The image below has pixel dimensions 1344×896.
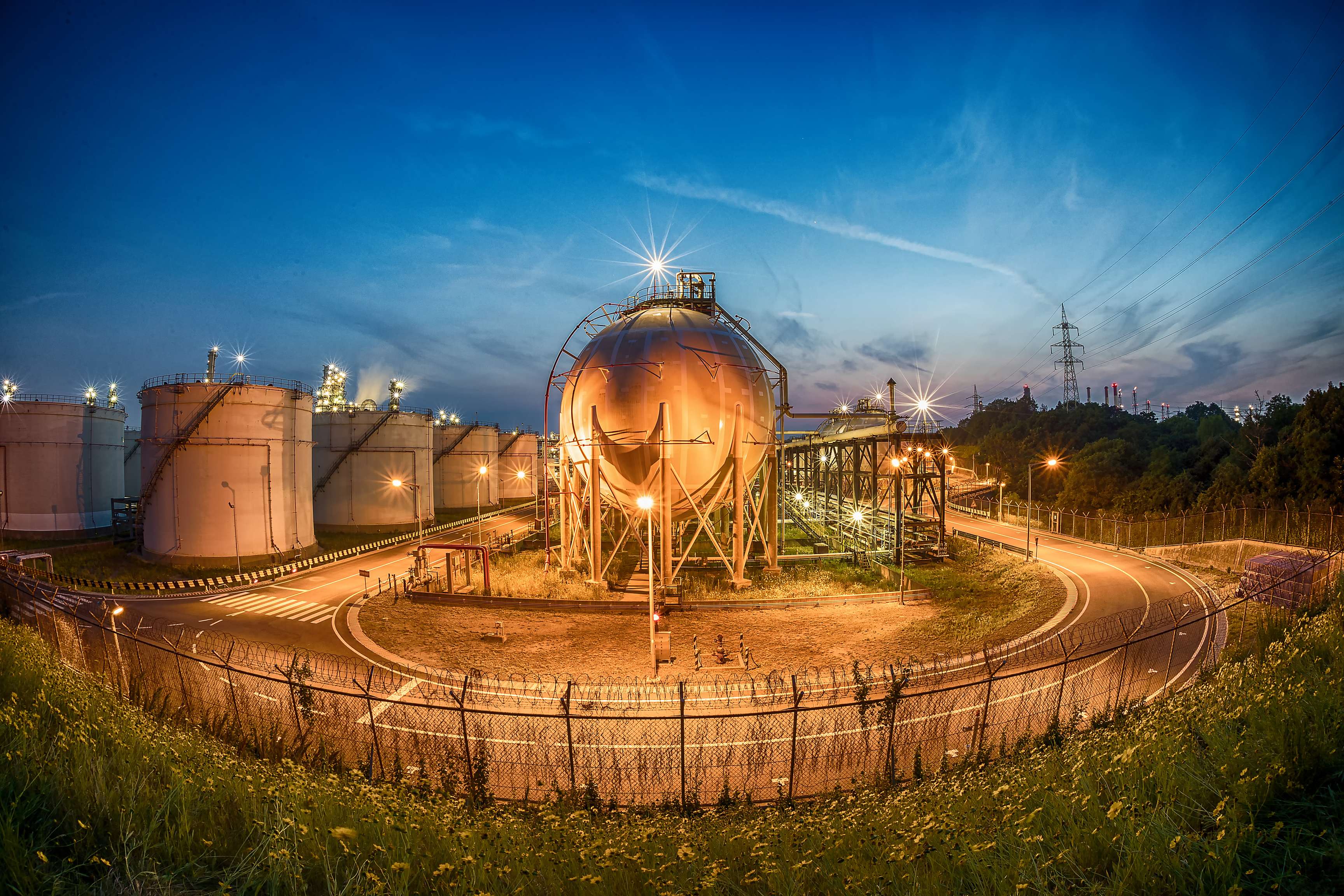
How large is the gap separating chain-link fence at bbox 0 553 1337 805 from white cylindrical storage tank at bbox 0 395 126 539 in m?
36.7

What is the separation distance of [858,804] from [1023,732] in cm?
558

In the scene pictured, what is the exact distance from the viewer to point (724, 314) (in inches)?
1182

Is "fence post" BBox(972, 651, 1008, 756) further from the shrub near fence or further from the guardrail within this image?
the guardrail

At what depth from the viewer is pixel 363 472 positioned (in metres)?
48.2

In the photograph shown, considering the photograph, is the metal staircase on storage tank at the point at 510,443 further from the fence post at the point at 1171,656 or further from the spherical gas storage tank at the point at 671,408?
the fence post at the point at 1171,656

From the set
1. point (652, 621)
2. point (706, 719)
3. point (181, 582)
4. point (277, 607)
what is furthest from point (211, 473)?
point (706, 719)

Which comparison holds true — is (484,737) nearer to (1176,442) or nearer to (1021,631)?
(1021,631)

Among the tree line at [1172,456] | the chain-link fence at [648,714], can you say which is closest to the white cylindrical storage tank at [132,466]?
the chain-link fence at [648,714]

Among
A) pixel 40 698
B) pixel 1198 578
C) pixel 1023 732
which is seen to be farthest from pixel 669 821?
pixel 1198 578

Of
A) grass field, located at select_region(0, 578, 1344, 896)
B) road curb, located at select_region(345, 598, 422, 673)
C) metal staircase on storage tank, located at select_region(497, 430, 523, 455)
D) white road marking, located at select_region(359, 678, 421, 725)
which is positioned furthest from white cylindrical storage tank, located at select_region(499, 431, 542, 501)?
grass field, located at select_region(0, 578, 1344, 896)

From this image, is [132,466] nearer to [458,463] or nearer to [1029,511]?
[458,463]

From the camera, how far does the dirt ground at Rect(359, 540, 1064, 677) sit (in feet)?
53.4

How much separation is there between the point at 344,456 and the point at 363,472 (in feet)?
6.97

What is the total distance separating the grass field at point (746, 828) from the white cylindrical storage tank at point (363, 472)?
4400 cm
